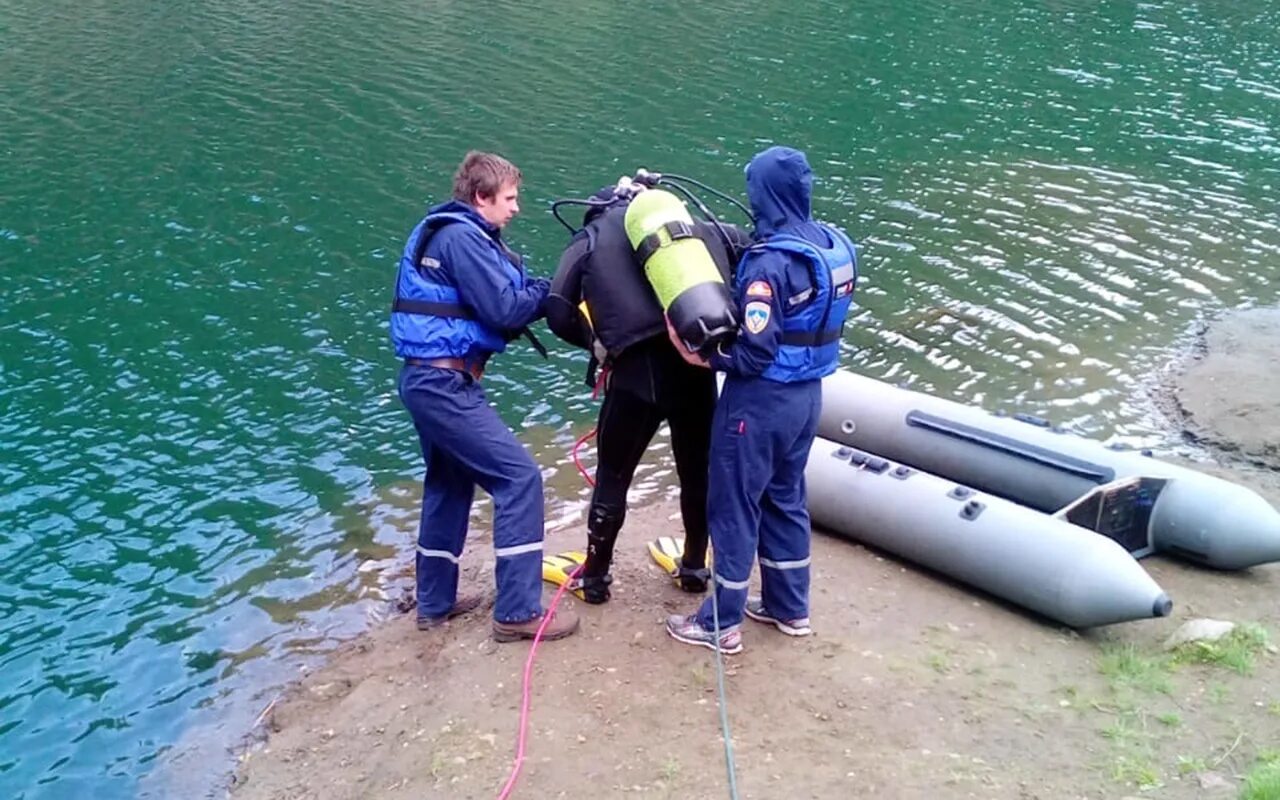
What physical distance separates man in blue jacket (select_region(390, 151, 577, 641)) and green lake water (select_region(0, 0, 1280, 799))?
5.63ft

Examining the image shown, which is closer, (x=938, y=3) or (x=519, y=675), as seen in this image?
(x=519, y=675)

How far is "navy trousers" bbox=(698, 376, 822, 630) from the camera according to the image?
5105mm

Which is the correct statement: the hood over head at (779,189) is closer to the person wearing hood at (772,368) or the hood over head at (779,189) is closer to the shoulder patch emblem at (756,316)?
the person wearing hood at (772,368)

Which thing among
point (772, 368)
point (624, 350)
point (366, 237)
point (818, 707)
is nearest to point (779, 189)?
point (772, 368)

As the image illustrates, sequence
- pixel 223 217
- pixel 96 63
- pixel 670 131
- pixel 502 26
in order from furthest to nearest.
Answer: pixel 502 26 < pixel 96 63 < pixel 670 131 < pixel 223 217

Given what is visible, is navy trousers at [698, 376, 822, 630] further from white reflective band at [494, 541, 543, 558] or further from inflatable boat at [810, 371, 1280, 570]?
inflatable boat at [810, 371, 1280, 570]

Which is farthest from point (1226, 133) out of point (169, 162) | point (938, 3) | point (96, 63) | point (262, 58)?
point (96, 63)

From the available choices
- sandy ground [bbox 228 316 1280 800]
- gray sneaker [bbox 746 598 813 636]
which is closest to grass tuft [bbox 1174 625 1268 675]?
sandy ground [bbox 228 316 1280 800]

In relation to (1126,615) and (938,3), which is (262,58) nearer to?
(938,3)

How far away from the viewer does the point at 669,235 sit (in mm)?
4992

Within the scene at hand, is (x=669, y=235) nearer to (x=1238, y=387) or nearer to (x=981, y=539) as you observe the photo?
(x=981, y=539)

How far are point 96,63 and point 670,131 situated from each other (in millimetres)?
11440

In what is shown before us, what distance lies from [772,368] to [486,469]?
149 centimetres

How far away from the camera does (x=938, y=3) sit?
26.5 meters
